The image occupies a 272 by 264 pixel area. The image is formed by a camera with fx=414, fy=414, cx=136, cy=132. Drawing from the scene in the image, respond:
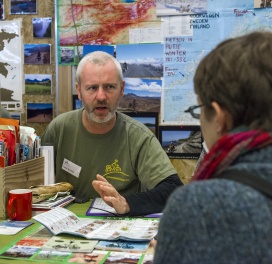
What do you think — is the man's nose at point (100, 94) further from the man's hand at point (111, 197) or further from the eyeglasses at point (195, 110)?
the eyeglasses at point (195, 110)

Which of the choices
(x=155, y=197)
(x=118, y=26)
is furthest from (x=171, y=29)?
(x=155, y=197)

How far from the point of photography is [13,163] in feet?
5.54

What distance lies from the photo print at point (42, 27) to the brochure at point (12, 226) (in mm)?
1467

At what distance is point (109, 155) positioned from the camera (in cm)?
204

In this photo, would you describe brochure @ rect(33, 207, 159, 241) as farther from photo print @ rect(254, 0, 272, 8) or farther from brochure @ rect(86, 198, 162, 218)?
photo print @ rect(254, 0, 272, 8)

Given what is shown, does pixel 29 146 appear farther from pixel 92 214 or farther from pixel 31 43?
pixel 31 43

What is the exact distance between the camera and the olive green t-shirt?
6.54 ft

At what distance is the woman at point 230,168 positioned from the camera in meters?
0.68

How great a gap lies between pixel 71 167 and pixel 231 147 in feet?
4.65

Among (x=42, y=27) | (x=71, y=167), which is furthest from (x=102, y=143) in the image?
(x=42, y=27)

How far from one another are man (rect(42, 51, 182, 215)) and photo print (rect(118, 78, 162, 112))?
457 millimetres

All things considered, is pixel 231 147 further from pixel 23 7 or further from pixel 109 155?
→ pixel 23 7

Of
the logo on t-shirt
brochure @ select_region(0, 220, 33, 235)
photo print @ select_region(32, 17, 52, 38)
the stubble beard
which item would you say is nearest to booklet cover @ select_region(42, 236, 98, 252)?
brochure @ select_region(0, 220, 33, 235)

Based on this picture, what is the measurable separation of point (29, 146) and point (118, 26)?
111 cm
